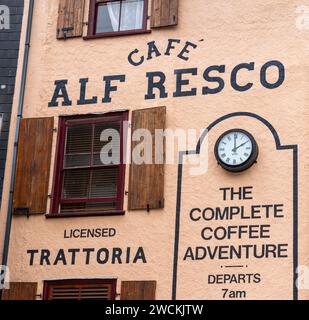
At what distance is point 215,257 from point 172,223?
2.95ft

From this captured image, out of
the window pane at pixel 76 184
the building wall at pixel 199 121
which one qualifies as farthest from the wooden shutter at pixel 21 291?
the window pane at pixel 76 184

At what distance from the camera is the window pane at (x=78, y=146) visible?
53.6 ft

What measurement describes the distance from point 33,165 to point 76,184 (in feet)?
2.57

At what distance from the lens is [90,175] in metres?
16.2

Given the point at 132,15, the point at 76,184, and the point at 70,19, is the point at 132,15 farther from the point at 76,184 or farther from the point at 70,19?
the point at 76,184

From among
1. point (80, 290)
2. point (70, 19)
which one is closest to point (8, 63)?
point (70, 19)

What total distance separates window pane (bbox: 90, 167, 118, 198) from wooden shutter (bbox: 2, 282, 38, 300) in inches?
69.5

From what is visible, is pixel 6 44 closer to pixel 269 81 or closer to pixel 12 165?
pixel 12 165

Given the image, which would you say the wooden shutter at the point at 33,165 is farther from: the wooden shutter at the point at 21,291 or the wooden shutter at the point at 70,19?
the wooden shutter at the point at 70,19

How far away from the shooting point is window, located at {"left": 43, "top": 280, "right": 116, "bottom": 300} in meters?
15.3

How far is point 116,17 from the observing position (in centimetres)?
1717

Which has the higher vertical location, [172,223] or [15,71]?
[15,71]

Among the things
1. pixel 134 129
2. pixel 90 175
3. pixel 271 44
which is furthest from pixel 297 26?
pixel 90 175
